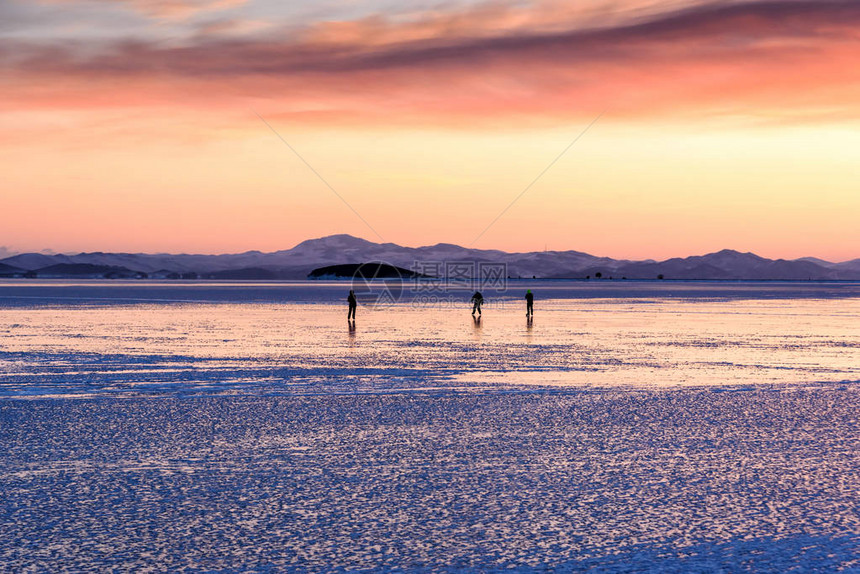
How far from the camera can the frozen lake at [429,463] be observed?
6.93 m

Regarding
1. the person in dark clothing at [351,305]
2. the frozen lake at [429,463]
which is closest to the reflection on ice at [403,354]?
the frozen lake at [429,463]

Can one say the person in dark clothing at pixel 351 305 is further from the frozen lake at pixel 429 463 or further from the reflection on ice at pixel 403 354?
the frozen lake at pixel 429 463

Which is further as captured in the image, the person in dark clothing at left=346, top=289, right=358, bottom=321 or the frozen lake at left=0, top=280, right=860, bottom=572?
the person in dark clothing at left=346, top=289, right=358, bottom=321

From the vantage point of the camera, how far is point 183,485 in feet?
29.2

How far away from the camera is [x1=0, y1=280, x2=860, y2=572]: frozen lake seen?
22.7 ft

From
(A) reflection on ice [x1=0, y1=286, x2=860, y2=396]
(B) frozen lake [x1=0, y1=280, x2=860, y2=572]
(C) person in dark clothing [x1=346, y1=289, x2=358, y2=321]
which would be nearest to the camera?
(B) frozen lake [x1=0, y1=280, x2=860, y2=572]

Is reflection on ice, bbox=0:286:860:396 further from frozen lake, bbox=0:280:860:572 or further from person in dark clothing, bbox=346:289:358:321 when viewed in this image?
person in dark clothing, bbox=346:289:358:321

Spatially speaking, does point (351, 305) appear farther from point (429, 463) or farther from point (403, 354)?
point (429, 463)

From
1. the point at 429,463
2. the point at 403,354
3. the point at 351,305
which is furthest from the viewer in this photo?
the point at 351,305

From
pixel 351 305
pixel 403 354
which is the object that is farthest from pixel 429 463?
pixel 351 305

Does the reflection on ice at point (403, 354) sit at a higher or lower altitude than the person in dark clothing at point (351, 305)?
lower

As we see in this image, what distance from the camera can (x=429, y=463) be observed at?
32.7 feet

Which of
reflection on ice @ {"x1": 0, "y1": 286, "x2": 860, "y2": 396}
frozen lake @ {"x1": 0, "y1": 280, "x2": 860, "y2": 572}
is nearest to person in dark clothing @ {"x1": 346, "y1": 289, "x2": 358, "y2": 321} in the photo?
reflection on ice @ {"x1": 0, "y1": 286, "x2": 860, "y2": 396}

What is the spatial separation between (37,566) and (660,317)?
38882 millimetres
